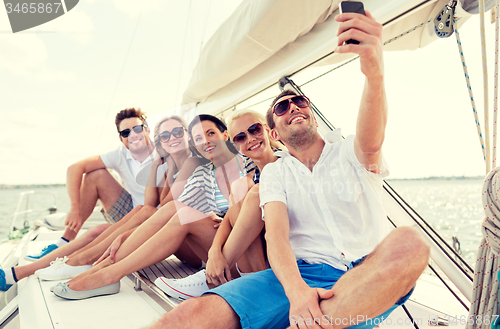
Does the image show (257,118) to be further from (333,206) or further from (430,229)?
(430,229)

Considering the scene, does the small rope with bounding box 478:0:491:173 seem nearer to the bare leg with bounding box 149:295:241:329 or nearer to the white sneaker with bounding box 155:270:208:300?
the bare leg with bounding box 149:295:241:329

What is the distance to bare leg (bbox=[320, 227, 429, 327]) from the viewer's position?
807 millimetres

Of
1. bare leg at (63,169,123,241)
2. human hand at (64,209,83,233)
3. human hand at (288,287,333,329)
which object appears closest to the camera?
human hand at (288,287,333,329)

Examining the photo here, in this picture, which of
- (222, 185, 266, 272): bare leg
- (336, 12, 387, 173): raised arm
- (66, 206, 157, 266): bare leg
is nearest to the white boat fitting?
(66, 206, 157, 266): bare leg

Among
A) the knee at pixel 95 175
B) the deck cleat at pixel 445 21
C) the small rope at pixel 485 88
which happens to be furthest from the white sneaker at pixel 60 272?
the deck cleat at pixel 445 21

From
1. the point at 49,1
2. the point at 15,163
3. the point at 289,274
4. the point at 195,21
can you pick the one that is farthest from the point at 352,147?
the point at 15,163

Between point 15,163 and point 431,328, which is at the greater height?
point 15,163

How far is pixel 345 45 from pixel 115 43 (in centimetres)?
305

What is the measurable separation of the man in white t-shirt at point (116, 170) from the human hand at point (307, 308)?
71.5 inches

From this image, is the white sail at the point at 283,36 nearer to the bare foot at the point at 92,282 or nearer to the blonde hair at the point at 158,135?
the blonde hair at the point at 158,135

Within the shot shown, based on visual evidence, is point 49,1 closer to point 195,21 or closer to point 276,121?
point 195,21

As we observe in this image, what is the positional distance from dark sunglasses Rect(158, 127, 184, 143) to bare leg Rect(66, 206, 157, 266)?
507 millimetres

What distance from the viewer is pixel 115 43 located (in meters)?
3.21

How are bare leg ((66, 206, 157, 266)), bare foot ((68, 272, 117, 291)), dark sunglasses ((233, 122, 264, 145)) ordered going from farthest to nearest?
bare leg ((66, 206, 157, 266)), dark sunglasses ((233, 122, 264, 145)), bare foot ((68, 272, 117, 291))
